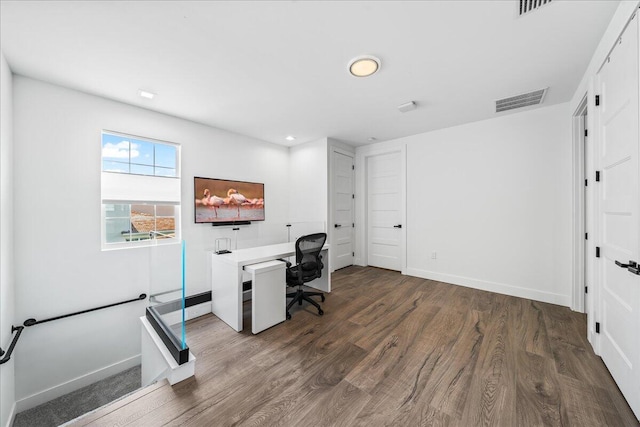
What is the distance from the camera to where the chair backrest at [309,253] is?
9.46ft

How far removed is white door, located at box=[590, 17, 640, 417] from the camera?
1.39 metres

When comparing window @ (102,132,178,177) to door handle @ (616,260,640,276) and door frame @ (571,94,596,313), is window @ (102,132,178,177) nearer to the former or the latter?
door handle @ (616,260,640,276)

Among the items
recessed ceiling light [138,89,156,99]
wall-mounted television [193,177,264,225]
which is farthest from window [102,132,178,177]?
recessed ceiling light [138,89,156,99]

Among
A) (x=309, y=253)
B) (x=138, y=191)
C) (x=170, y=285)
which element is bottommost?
(x=170, y=285)

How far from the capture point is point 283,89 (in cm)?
256

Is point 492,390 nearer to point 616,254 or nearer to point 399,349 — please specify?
point 399,349

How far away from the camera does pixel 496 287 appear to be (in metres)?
3.46

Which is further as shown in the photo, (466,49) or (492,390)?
(466,49)

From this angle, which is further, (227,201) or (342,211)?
(342,211)

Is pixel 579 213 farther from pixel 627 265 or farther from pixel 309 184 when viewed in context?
pixel 309 184

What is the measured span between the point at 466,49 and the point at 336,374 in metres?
2.89

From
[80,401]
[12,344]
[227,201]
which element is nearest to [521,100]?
[227,201]

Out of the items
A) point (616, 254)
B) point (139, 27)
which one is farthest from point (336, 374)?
point (139, 27)

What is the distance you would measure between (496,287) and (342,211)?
2807mm
